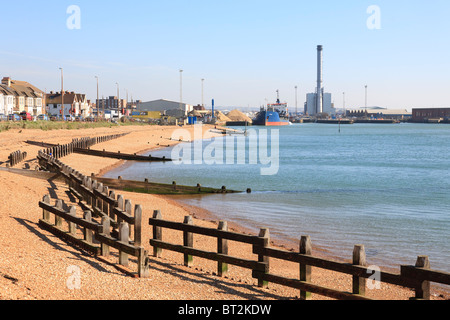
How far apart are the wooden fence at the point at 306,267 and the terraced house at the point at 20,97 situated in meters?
94.9

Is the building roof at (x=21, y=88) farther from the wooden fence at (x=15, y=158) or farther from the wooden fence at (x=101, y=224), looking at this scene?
the wooden fence at (x=101, y=224)

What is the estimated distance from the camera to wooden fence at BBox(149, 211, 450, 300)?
26.5ft

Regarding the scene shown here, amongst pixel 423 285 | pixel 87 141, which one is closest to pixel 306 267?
pixel 423 285

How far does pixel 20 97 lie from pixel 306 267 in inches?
4213

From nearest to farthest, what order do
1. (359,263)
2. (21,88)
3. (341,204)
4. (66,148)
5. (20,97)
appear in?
(359,263)
(341,204)
(66,148)
(20,97)
(21,88)

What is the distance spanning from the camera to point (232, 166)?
51.0 meters

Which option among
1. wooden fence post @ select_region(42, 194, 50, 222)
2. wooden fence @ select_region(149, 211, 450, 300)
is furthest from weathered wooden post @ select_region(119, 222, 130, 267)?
wooden fence post @ select_region(42, 194, 50, 222)

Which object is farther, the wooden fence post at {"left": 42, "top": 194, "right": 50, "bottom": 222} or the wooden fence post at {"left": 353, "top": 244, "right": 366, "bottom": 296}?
the wooden fence post at {"left": 42, "top": 194, "right": 50, "bottom": 222}

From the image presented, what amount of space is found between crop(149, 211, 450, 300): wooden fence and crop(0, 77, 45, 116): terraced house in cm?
9493

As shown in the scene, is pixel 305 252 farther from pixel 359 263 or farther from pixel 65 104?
pixel 65 104

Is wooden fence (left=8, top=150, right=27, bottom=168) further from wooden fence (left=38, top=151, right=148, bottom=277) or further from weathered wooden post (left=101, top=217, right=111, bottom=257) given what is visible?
weathered wooden post (left=101, top=217, right=111, bottom=257)

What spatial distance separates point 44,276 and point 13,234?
3428mm

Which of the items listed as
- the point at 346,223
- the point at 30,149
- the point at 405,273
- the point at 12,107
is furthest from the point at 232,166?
the point at 12,107

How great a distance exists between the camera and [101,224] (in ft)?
38.8
